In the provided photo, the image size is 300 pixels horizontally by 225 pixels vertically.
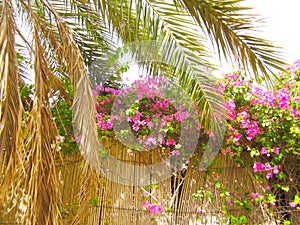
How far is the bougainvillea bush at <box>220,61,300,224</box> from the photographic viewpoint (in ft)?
11.8

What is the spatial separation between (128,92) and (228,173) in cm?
142

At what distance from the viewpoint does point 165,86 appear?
3.90 m

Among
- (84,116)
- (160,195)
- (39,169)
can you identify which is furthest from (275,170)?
(39,169)

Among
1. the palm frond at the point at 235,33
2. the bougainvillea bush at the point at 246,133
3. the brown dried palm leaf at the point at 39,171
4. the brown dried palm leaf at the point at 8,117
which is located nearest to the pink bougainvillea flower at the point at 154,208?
the bougainvillea bush at the point at 246,133

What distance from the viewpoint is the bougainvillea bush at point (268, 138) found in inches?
141

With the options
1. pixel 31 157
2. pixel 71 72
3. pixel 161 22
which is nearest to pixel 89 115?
pixel 71 72

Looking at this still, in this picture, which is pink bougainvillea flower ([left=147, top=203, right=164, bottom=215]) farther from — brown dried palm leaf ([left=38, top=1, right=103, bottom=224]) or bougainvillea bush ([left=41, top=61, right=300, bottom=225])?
brown dried palm leaf ([left=38, top=1, right=103, bottom=224])

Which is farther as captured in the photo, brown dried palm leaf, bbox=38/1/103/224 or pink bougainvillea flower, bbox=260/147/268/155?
pink bougainvillea flower, bbox=260/147/268/155

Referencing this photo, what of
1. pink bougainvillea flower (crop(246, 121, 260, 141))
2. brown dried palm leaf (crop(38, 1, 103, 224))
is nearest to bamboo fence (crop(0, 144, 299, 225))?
pink bougainvillea flower (crop(246, 121, 260, 141))

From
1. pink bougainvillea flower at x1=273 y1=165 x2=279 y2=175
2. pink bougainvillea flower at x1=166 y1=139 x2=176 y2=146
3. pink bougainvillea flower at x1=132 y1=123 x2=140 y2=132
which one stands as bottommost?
pink bougainvillea flower at x1=273 y1=165 x2=279 y2=175

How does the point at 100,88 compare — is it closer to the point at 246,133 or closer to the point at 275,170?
the point at 246,133

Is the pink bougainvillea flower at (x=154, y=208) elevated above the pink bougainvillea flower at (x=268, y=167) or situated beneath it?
situated beneath

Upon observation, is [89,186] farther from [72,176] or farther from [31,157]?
[72,176]

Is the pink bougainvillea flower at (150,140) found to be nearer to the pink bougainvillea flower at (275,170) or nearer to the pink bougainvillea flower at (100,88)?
the pink bougainvillea flower at (100,88)
